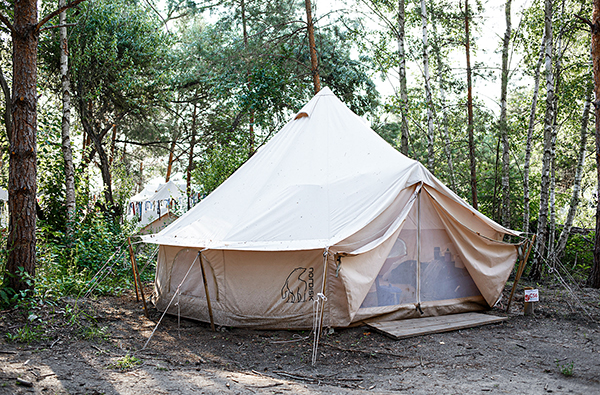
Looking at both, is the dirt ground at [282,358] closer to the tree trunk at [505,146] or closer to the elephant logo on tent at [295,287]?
the elephant logo on tent at [295,287]

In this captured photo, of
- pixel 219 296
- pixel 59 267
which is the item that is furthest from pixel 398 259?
pixel 59 267

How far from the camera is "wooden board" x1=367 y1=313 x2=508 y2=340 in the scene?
484 cm

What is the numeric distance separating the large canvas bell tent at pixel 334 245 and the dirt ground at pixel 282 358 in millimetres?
360

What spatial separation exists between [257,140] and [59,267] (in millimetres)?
8198

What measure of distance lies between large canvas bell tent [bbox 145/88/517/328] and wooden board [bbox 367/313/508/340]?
0.54ft

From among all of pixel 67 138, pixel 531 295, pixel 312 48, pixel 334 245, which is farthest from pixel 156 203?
pixel 531 295

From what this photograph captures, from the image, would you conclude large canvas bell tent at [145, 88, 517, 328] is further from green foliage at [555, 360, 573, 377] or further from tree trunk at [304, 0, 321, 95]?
tree trunk at [304, 0, 321, 95]

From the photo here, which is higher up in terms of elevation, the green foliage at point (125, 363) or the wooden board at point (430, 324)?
the green foliage at point (125, 363)

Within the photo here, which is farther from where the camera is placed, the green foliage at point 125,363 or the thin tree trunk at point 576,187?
the thin tree trunk at point 576,187

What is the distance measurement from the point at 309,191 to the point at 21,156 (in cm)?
344

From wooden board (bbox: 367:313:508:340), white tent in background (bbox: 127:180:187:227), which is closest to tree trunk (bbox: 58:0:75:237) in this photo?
wooden board (bbox: 367:313:508:340)

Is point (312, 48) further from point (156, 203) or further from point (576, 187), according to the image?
point (156, 203)

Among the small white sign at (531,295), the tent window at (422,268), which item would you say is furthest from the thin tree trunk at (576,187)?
the tent window at (422,268)

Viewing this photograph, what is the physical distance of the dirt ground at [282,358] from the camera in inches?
128
